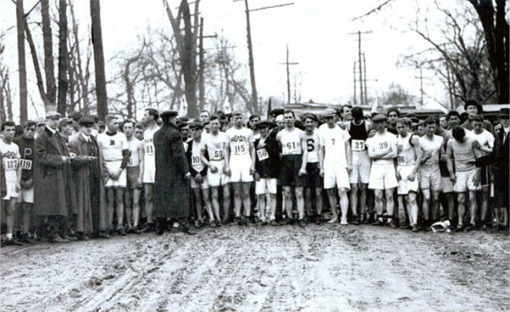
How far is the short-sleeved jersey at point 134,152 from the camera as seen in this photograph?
1226 cm

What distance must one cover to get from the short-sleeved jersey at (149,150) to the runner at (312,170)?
2830 mm

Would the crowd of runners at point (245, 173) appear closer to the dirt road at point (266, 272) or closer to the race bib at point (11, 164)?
the race bib at point (11, 164)

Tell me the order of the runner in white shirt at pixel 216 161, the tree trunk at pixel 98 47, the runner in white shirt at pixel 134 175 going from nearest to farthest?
the runner in white shirt at pixel 134 175 < the runner in white shirt at pixel 216 161 < the tree trunk at pixel 98 47

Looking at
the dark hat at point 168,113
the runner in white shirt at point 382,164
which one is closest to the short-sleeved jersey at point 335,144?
the runner in white shirt at point 382,164

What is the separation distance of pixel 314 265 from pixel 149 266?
81.3 inches

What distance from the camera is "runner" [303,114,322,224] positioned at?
498 inches

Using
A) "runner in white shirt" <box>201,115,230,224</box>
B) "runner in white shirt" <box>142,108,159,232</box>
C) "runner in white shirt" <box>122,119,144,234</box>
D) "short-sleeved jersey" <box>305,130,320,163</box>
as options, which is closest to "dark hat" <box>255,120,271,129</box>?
"runner in white shirt" <box>201,115,230,224</box>

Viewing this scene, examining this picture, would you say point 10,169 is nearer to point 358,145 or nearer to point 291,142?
point 291,142

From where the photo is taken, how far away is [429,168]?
12000mm

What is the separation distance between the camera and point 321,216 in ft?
42.0

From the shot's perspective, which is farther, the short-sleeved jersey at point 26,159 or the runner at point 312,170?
the runner at point 312,170

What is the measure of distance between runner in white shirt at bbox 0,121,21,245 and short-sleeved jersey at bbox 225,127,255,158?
3.83 m

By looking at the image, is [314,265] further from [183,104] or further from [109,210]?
[183,104]

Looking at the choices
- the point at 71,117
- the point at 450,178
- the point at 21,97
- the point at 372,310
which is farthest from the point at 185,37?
the point at 372,310
